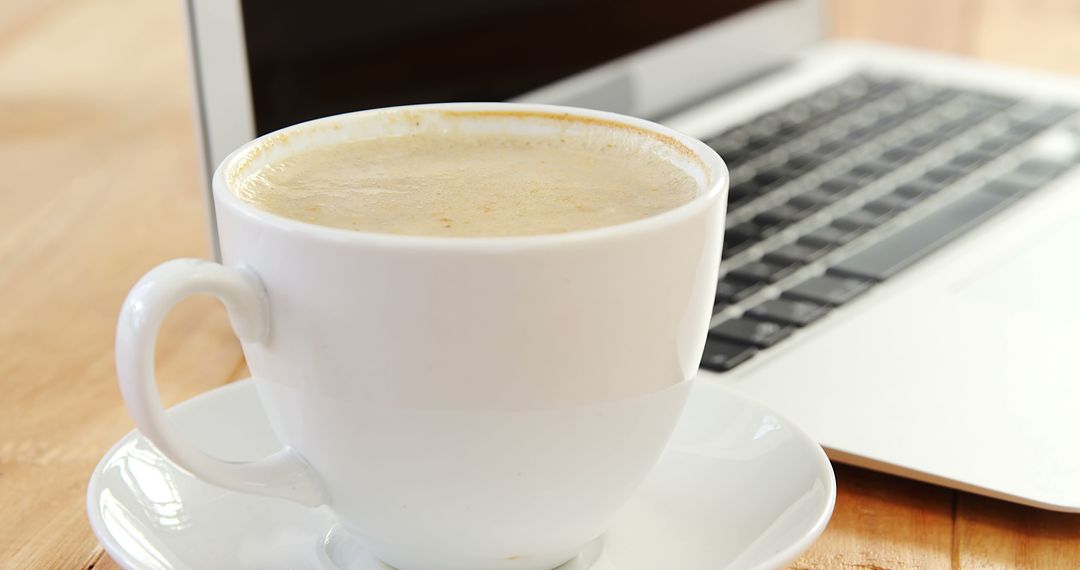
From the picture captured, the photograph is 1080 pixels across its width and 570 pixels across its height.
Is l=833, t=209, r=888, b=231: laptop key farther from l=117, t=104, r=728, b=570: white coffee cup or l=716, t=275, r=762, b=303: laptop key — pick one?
l=117, t=104, r=728, b=570: white coffee cup

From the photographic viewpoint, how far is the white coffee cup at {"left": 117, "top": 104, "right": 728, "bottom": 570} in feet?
1.18

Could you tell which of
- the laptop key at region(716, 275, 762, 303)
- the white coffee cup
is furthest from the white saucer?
the laptop key at region(716, 275, 762, 303)

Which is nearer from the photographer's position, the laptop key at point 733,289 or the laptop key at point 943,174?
the laptop key at point 733,289

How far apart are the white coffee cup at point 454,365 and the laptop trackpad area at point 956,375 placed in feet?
0.39

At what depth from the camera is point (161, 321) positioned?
37cm

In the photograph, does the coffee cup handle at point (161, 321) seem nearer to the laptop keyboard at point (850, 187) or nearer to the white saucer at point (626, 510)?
the white saucer at point (626, 510)

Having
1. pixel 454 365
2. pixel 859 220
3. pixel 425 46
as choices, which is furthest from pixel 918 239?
pixel 454 365

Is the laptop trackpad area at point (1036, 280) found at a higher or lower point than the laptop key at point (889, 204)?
higher

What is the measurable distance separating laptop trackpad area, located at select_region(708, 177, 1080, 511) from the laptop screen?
11.2 inches

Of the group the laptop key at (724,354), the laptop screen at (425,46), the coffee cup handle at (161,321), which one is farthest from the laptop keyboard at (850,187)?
the coffee cup handle at (161,321)

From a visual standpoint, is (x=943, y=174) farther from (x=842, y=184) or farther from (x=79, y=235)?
(x=79, y=235)

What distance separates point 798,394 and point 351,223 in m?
0.22

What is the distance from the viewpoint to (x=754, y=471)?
0.46 meters

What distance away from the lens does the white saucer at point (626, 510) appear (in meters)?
0.41
